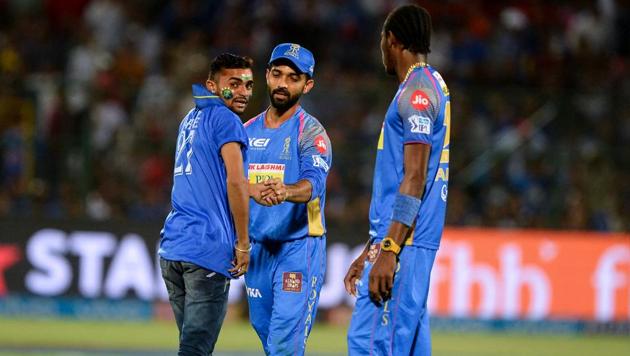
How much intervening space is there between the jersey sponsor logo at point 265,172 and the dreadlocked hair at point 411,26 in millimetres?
1701

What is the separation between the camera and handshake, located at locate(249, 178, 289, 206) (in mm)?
7141

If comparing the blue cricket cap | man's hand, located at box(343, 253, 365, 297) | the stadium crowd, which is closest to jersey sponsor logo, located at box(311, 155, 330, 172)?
the blue cricket cap

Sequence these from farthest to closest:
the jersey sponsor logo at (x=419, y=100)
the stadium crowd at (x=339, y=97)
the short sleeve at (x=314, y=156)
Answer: the stadium crowd at (x=339, y=97) → the short sleeve at (x=314, y=156) → the jersey sponsor logo at (x=419, y=100)

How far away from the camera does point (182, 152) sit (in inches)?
277

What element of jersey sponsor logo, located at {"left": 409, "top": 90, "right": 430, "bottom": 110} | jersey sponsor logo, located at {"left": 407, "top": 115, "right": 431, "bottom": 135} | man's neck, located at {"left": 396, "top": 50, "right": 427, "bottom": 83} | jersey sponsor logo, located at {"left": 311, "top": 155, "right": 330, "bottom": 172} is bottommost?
jersey sponsor logo, located at {"left": 311, "top": 155, "right": 330, "bottom": 172}

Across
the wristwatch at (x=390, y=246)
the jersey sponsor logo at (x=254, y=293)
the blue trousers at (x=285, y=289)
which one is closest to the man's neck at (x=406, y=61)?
the wristwatch at (x=390, y=246)

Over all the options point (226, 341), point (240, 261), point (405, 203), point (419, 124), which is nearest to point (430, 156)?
point (419, 124)

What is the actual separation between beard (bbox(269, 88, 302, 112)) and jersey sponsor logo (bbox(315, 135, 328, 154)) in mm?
323

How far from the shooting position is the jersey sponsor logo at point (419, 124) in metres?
6.16

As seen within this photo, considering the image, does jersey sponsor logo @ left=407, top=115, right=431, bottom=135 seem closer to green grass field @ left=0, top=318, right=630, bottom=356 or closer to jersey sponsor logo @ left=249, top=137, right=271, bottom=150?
jersey sponsor logo @ left=249, top=137, right=271, bottom=150

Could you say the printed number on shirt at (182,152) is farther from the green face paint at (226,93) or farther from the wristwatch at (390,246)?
the wristwatch at (390,246)

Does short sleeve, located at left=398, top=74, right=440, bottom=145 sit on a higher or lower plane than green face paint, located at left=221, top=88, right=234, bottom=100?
lower

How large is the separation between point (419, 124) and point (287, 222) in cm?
183

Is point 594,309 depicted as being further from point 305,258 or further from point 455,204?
point 305,258
